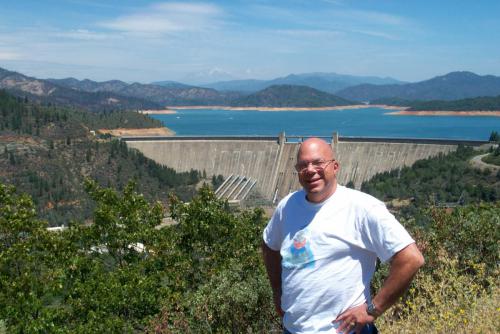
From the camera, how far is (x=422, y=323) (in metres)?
5.77

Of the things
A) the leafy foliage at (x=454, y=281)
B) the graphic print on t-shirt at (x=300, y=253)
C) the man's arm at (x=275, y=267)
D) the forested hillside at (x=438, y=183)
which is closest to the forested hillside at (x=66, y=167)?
the forested hillside at (x=438, y=183)

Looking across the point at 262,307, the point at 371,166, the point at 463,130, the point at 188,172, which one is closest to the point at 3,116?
the point at 188,172

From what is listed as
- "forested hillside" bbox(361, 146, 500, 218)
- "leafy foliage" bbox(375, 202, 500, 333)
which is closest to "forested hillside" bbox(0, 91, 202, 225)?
"forested hillside" bbox(361, 146, 500, 218)

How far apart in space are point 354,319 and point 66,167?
78234 millimetres

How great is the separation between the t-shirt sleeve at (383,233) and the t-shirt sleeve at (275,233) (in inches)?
30.3

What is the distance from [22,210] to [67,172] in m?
65.8

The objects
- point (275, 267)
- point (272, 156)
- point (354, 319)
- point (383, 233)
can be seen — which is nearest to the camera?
point (383, 233)

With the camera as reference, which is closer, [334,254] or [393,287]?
[393,287]

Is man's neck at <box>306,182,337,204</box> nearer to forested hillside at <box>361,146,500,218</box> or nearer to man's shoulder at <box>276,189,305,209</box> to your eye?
man's shoulder at <box>276,189,305,209</box>

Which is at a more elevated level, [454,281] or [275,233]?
[275,233]

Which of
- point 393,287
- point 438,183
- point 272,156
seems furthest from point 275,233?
point 272,156

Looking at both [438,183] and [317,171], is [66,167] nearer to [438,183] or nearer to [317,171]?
[438,183]

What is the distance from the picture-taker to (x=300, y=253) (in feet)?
13.8

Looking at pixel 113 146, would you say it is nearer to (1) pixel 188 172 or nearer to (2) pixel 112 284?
(1) pixel 188 172
